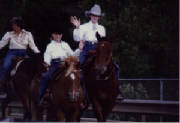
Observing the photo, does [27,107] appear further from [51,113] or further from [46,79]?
[46,79]

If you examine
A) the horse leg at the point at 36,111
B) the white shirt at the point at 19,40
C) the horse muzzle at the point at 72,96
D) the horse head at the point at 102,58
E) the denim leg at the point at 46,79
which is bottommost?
the horse leg at the point at 36,111

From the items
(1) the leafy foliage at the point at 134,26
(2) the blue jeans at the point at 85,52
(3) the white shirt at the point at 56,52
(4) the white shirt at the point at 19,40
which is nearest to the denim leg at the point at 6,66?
(4) the white shirt at the point at 19,40

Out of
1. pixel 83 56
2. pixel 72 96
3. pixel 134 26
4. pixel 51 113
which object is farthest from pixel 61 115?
pixel 134 26

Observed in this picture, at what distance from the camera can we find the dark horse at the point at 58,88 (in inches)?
391

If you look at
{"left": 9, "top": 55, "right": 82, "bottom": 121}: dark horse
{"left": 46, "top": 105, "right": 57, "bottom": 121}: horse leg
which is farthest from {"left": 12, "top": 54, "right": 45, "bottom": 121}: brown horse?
{"left": 46, "top": 105, "right": 57, "bottom": 121}: horse leg

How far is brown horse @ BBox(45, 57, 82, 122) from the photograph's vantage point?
9.85 m

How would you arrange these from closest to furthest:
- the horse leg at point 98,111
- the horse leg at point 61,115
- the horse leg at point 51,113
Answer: the horse leg at point 61,115 < the horse leg at point 98,111 < the horse leg at point 51,113

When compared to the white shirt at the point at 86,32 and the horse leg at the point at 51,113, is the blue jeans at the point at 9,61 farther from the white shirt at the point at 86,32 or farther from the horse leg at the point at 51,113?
the white shirt at the point at 86,32

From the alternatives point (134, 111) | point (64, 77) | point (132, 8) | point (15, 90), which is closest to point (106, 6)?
point (132, 8)

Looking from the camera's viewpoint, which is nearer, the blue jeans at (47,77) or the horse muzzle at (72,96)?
the horse muzzle at (72,96)

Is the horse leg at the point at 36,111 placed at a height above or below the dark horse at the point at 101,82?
below

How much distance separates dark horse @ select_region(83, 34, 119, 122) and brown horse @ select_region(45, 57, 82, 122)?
1.45 feet

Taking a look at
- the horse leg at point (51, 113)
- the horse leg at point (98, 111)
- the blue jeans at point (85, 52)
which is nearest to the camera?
the horse leg at point (98, 111)

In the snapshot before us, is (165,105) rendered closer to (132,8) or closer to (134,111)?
(134,111)
